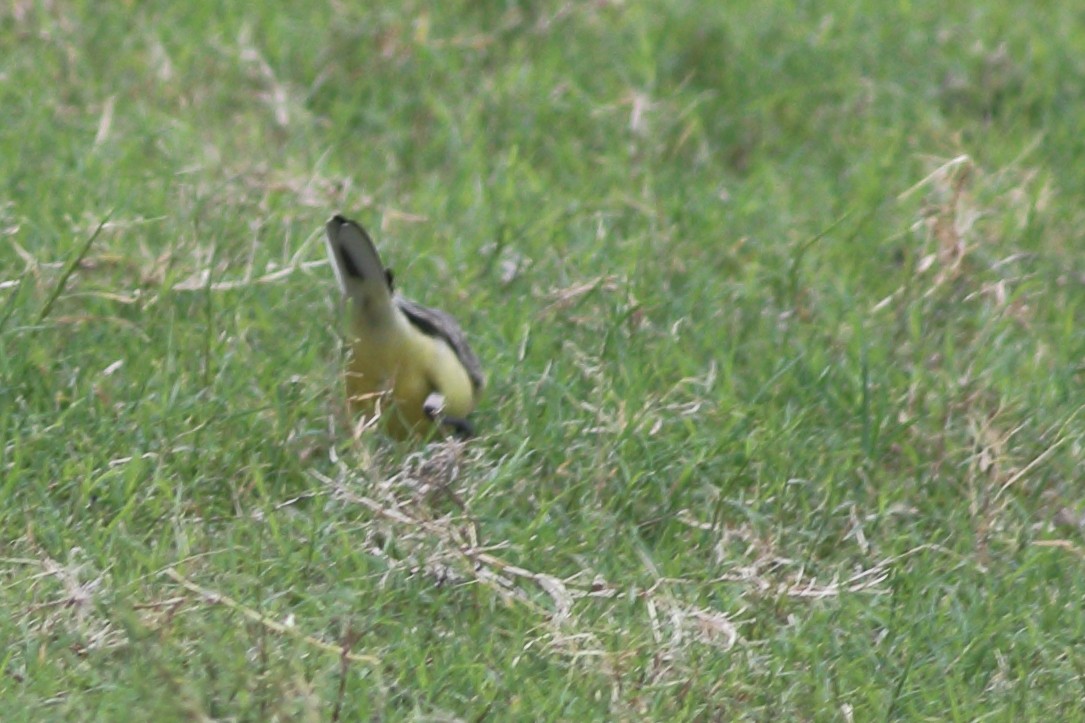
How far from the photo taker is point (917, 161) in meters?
6.63

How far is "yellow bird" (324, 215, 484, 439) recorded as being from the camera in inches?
181

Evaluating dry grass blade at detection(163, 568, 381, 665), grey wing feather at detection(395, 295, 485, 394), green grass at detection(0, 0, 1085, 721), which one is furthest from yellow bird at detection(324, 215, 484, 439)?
dry grass blade at detection(163, 568, 381, 665)

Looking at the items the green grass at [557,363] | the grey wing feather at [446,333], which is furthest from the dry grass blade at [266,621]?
the grey wing feather at [446,333]

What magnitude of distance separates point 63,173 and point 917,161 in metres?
2.95

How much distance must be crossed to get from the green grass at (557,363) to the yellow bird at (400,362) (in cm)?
11

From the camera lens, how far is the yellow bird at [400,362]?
4586 mm

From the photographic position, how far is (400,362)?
472cm

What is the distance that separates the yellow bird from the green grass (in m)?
0.11

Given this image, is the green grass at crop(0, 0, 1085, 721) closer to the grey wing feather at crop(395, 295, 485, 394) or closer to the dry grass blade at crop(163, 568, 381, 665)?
the dry grass blade at crop(163, 568, 381, 665)

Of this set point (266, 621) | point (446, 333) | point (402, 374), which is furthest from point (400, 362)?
point (266, 621)

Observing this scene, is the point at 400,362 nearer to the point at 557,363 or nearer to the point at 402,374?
the point at 402,374

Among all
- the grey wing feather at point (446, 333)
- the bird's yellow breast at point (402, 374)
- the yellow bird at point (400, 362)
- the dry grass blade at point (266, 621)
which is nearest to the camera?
the dry grass blade at point (266, 621)

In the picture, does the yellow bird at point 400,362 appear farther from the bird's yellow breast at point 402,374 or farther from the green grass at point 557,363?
the green grass at point 557,363

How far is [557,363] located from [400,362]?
1.70 ft
